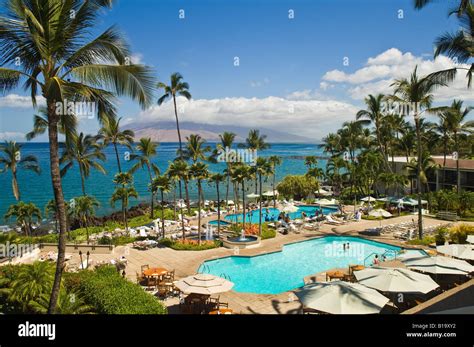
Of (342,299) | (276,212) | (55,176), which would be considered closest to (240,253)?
(342,299)

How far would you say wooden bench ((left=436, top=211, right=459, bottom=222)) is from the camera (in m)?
29.1

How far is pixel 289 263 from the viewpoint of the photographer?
21422mm

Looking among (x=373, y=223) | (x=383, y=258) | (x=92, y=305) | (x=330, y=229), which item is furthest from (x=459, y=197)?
(x=92, y=305)

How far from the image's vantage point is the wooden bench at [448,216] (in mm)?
→ 29148

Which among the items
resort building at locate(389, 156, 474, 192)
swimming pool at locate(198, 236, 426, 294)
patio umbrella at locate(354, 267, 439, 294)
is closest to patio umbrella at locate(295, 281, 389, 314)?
patio umbrella at locate(354, 267, 439, 294)

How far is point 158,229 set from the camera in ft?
99.7

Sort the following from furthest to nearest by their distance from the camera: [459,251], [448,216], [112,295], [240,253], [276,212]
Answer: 1. [276,212]
2. [448,216]
3. [240,253]
4. [459,251]
5. [112,295]

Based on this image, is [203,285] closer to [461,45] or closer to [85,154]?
[461,45]

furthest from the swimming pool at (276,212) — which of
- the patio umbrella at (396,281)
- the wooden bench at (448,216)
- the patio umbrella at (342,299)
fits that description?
the patio umbrella at (342,299)

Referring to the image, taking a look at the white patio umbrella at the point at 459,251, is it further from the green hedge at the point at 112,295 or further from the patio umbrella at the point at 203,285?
the green hedge at the point at 112,295

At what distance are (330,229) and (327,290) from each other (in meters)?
19.9

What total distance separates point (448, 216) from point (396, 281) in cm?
2311
